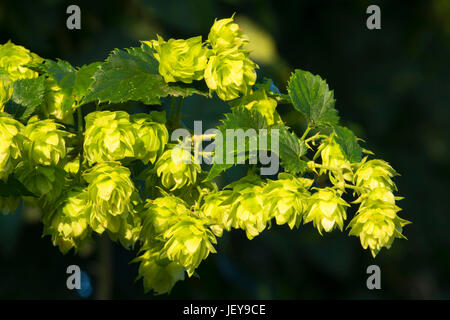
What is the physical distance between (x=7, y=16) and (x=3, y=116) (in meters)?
1.52

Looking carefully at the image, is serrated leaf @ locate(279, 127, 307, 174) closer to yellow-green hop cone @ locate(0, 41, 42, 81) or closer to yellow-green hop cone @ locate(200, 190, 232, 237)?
yellow-green hop cone @ locate(200, 190, 232, 237)

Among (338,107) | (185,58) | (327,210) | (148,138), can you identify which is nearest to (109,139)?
(148,138)

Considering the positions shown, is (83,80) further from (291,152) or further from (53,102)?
(291,152)

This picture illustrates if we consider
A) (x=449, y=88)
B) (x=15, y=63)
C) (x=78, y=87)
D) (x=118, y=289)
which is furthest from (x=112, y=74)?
(x=449, y=88)

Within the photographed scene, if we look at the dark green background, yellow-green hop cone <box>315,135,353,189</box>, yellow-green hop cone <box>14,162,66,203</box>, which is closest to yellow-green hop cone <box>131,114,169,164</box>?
yellow-green hop cone <box>14,162,66,203</box>

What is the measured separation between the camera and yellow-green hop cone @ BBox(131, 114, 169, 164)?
807mm

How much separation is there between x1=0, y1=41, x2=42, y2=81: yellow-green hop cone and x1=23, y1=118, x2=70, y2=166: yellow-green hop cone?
12cm

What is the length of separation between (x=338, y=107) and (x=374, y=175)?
2.56m

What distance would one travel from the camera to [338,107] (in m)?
3.33

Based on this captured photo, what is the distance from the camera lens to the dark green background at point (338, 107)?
2221 millimetres

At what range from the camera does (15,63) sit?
2.96 ft

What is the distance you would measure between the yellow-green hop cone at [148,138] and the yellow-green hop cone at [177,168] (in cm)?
1

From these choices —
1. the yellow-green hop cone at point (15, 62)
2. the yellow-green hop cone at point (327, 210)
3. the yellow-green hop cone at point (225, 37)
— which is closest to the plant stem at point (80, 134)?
the yellow-green hop cone at point (15, 62)

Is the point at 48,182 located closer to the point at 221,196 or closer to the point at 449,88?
the point at 221,196
